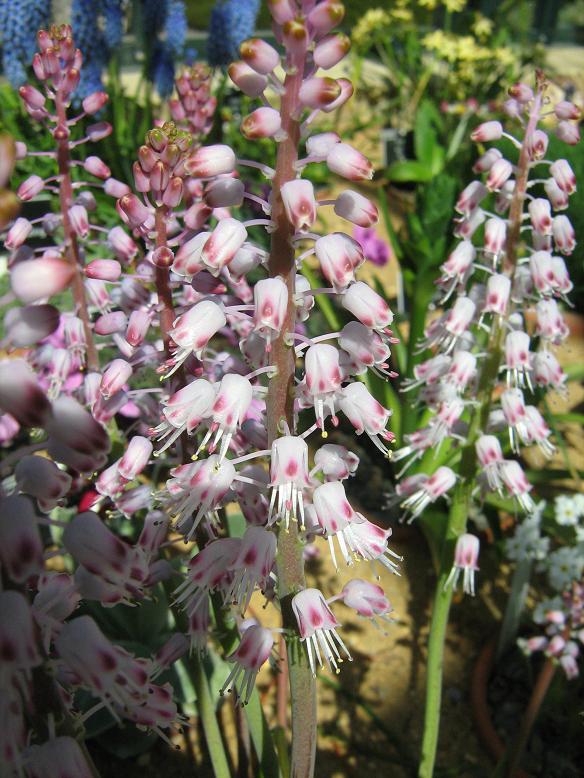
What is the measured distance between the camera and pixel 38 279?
648mm

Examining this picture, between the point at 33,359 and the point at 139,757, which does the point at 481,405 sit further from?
the point at 139,757

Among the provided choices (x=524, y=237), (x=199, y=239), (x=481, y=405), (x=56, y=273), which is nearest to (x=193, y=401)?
(x=199, y=239)

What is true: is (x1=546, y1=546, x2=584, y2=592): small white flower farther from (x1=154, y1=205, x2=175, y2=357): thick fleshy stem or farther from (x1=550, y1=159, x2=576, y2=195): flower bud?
(x1=154, y1=205, x2=175, y2=357): thick fleshy stem

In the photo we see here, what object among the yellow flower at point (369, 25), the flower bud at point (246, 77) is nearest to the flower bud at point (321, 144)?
the flower bud at point (246, 77)

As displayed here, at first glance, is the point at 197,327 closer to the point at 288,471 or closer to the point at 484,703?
the point at 288,471

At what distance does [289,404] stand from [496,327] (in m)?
0.70

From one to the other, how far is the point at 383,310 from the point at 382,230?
4.85m

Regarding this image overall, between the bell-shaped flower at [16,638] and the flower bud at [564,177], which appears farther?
the flower bud at [564,177]

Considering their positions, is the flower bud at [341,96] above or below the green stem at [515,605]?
above

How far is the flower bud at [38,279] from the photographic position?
2.11ft

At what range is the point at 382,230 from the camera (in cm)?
567

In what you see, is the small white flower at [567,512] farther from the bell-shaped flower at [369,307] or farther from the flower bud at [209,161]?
the flower bud at [209,161]

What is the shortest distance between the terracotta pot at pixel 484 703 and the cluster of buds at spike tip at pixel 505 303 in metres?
0.77

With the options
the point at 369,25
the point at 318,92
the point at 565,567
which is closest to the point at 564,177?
the point at 318,92
